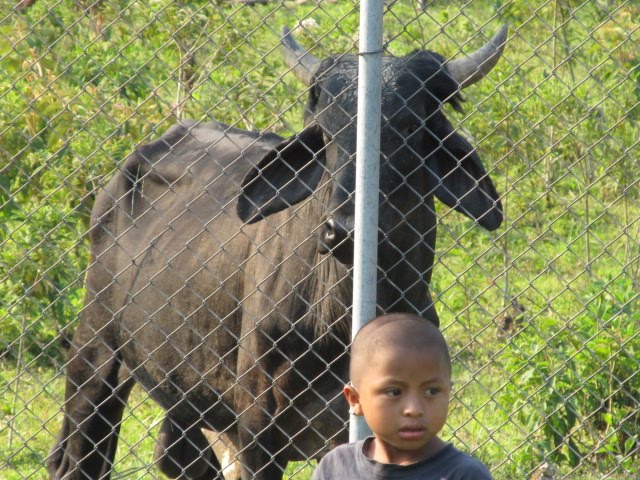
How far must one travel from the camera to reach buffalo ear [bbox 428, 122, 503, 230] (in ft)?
16.0

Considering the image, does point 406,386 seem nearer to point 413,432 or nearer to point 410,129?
point 413,432

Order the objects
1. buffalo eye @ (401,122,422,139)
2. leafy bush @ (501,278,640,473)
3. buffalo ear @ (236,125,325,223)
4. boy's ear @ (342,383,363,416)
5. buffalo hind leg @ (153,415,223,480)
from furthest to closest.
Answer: buffalo hind leg @ (153,415,223,480) < leafy bush @ (501,278,640,473) < buffalo ear @ (236,125,325,223) < buffalo eye @ (401,122,422,139) < boy's ear @ (342,383,363,416)

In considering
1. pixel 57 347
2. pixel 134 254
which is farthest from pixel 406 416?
pixel 57 347

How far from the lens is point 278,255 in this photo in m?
5.56

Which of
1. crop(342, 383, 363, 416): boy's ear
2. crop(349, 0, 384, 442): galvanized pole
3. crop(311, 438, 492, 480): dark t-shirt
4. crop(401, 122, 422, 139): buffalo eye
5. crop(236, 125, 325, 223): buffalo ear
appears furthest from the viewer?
crop(236, 125, 325, 223): buffalo ear

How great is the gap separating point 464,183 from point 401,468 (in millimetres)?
2164

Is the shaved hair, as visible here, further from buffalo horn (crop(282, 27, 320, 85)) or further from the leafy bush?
the leafy bush

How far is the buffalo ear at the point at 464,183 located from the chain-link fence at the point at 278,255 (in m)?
0.01

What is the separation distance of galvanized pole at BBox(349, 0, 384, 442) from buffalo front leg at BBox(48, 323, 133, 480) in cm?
299

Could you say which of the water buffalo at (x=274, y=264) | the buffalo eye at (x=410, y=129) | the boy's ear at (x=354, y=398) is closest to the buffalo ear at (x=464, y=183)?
the water buffalo at (x=274, y=264)

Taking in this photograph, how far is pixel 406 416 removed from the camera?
2977 mm

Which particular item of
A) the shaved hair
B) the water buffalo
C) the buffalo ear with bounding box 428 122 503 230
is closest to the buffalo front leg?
the water buffalo

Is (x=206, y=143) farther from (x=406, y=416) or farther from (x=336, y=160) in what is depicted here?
(x=406, y=416)

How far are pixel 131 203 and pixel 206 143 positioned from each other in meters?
0.59
